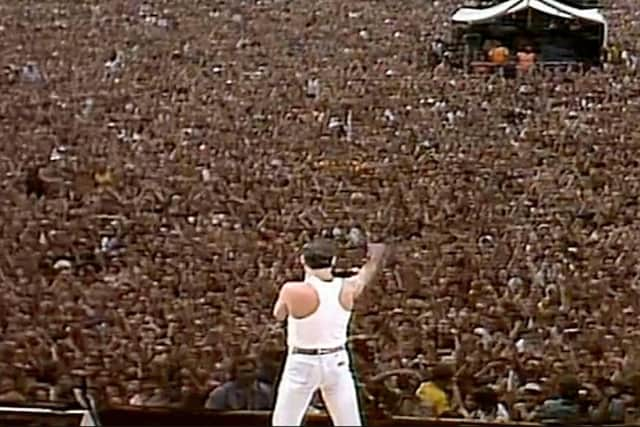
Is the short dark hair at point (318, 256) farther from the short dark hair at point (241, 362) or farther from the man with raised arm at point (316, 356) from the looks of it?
the short dark hair at point (241, 362)

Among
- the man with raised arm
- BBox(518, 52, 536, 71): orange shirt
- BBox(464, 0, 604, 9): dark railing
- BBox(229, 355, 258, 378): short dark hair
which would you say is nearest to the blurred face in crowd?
BBox(229, 355, 258, 378): short dark hair

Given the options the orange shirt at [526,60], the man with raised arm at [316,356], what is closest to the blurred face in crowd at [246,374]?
the man with raised arm at [316,356]

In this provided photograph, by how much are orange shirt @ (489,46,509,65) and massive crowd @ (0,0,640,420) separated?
1.25ft

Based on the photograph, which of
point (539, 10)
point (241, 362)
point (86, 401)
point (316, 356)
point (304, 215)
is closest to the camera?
point (316, 356)

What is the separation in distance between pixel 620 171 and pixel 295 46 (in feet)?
14.8

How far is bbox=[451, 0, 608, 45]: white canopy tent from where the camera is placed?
1148 centimetres

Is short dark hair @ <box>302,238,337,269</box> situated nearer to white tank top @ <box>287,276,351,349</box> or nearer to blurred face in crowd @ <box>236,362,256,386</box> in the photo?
white tank top @ <box>287,276,351,349</box>

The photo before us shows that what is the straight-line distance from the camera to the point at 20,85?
33.2 feet

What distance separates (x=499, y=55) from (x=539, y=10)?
0.79 m

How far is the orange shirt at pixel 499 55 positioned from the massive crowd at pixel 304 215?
38 cm

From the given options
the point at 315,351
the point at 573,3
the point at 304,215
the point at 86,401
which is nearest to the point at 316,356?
the point at 315,351

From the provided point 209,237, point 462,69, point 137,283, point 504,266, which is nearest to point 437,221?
point 504,266

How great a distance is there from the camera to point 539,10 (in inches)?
453

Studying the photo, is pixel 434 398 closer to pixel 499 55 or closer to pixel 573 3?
pixel 499 55
